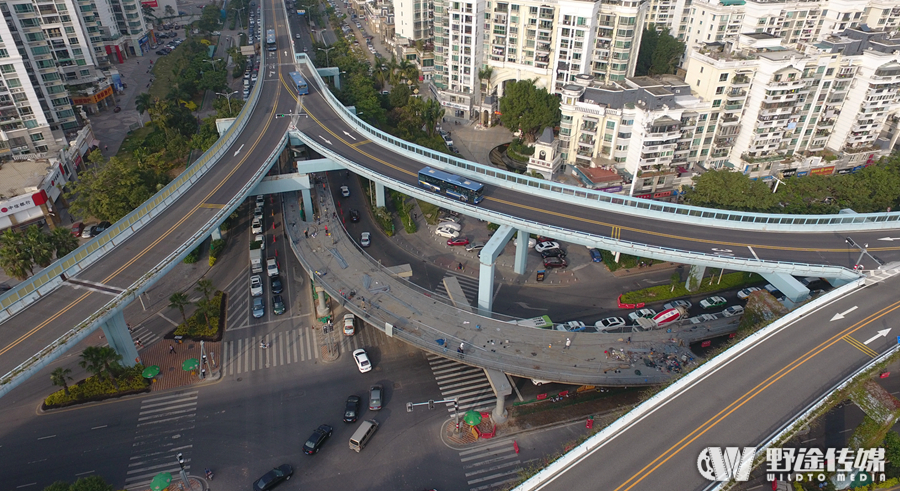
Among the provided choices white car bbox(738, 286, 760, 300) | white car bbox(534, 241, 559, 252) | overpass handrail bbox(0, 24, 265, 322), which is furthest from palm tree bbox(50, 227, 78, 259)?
white car bbox(738, 286, 760, 300)

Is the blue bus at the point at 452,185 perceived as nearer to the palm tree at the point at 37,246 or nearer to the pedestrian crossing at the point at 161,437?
the pedestrian crossing at the point at 161,437

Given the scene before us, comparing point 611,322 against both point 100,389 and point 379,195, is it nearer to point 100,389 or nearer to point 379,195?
point 379,195

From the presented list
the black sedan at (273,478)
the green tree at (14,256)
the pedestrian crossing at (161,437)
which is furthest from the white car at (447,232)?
the green tree at (14,256)

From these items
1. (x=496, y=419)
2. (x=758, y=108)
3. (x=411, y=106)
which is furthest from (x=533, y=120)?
(x=496, y=419)

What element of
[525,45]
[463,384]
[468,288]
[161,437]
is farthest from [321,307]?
[525,45]

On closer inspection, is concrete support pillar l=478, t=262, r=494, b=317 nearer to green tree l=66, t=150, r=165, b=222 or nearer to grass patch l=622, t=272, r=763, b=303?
grass patch l=622, t=272, r=763, b=303
